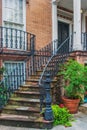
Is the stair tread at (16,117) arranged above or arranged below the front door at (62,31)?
below

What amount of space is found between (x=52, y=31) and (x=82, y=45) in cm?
194

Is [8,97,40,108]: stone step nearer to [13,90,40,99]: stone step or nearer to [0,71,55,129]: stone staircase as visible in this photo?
[0,71,55,129]: stone staircase

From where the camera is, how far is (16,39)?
9.19 m

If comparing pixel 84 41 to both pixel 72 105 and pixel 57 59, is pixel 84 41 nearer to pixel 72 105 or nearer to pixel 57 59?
pixel 57 59

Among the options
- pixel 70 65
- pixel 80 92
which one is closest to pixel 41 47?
pixel 70 65

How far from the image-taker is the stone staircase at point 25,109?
21.1 feet

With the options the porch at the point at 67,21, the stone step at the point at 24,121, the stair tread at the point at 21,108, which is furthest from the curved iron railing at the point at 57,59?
the stone step at the point at 24,121

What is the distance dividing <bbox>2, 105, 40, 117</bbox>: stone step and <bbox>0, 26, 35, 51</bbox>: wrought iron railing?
7.94 ft

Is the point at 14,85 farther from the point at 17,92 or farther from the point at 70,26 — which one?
the point at 70,26

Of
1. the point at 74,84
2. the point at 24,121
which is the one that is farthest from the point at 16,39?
the point at 24,121

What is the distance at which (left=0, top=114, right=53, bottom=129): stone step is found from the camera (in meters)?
6.31

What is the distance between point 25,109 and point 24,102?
1.53 feet

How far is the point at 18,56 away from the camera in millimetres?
9359

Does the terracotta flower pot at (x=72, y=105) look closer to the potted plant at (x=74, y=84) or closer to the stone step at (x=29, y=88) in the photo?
the potted plant at (x=74, y=84)
